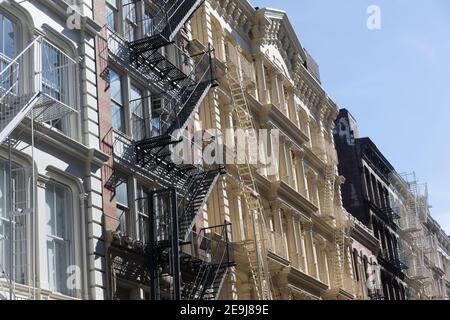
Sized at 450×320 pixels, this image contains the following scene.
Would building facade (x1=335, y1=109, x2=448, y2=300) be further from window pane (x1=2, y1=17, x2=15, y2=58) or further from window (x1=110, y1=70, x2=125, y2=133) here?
window pane (x1=2, y1=17, x2=15, y2=58)

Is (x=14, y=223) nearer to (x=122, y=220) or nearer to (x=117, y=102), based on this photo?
(x=122, y=220)

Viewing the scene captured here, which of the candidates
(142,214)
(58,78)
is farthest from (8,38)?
(142,214)

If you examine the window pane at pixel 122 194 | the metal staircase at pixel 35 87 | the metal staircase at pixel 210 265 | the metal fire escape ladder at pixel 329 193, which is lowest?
the metal staircase at pixel 210 265

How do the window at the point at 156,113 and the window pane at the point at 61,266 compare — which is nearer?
the window pane at the point at 61,266

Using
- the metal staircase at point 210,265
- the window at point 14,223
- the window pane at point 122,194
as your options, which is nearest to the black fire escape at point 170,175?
the metal staircase at point 210,265

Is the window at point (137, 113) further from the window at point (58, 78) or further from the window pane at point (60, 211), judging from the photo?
the window pane at point (60, 211)

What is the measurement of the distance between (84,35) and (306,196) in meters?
19.0

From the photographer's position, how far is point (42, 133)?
805 inches

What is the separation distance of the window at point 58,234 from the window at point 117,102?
4.13 m

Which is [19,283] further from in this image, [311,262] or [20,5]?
[311,262]

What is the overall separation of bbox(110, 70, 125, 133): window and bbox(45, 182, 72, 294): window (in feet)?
13.6

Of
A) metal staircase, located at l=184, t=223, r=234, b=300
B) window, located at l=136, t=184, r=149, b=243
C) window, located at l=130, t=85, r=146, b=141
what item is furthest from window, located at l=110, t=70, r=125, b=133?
metal staircase, located at l=184, t=223, r=234, b=300

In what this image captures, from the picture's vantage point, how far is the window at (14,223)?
1892cm
